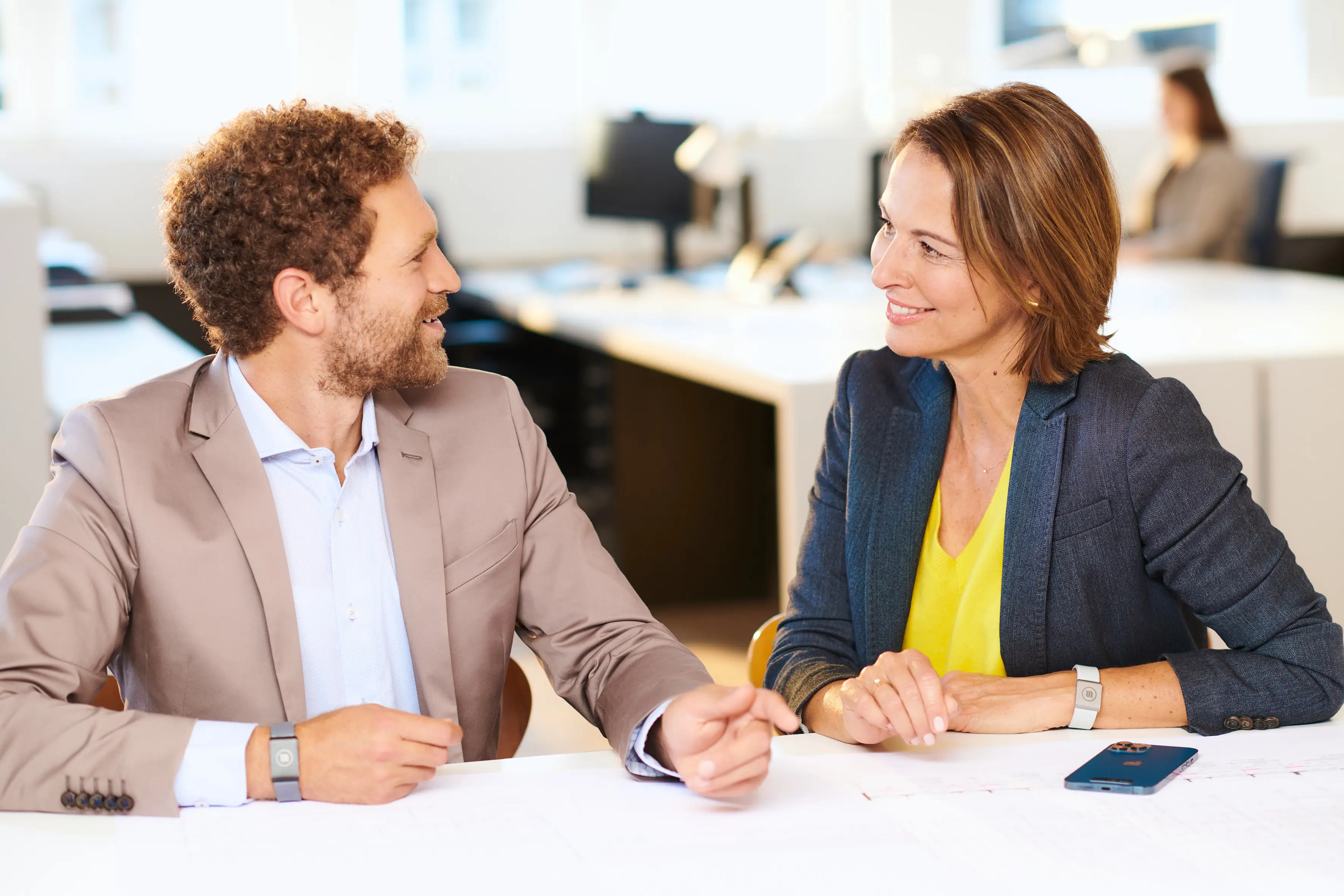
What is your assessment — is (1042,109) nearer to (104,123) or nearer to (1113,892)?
(1113,892)

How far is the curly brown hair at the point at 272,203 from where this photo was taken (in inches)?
57.1

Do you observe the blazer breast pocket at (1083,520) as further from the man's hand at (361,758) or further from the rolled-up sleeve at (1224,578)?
the man's hand at (361,758)

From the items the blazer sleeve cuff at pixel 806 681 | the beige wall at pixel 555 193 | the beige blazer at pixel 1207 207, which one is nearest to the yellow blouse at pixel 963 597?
the blazer sleeve cuff at pixel 806 681

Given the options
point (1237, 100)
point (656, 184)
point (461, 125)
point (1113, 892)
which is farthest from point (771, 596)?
point (1237, 100)

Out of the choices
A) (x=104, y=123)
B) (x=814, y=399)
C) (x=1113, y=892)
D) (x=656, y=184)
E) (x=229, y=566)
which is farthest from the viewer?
(x=104, y=123)

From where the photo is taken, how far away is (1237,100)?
Answer: 21.9ft

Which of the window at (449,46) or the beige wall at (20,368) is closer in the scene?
the beige wall at (20,368)

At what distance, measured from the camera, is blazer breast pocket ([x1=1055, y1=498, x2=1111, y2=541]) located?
5.16 ft

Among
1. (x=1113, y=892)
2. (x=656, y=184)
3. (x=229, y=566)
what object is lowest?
(x=1113, y=892)

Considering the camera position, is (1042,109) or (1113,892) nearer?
(1113,892)

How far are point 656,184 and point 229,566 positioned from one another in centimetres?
363

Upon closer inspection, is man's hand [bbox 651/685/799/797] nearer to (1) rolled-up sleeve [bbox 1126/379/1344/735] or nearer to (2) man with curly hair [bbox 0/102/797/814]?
(2) man with curly hair [bbox 0/102/797/814]

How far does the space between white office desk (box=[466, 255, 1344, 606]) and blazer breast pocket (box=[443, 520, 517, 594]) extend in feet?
2.78

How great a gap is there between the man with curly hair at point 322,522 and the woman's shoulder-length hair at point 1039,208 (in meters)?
0.54
